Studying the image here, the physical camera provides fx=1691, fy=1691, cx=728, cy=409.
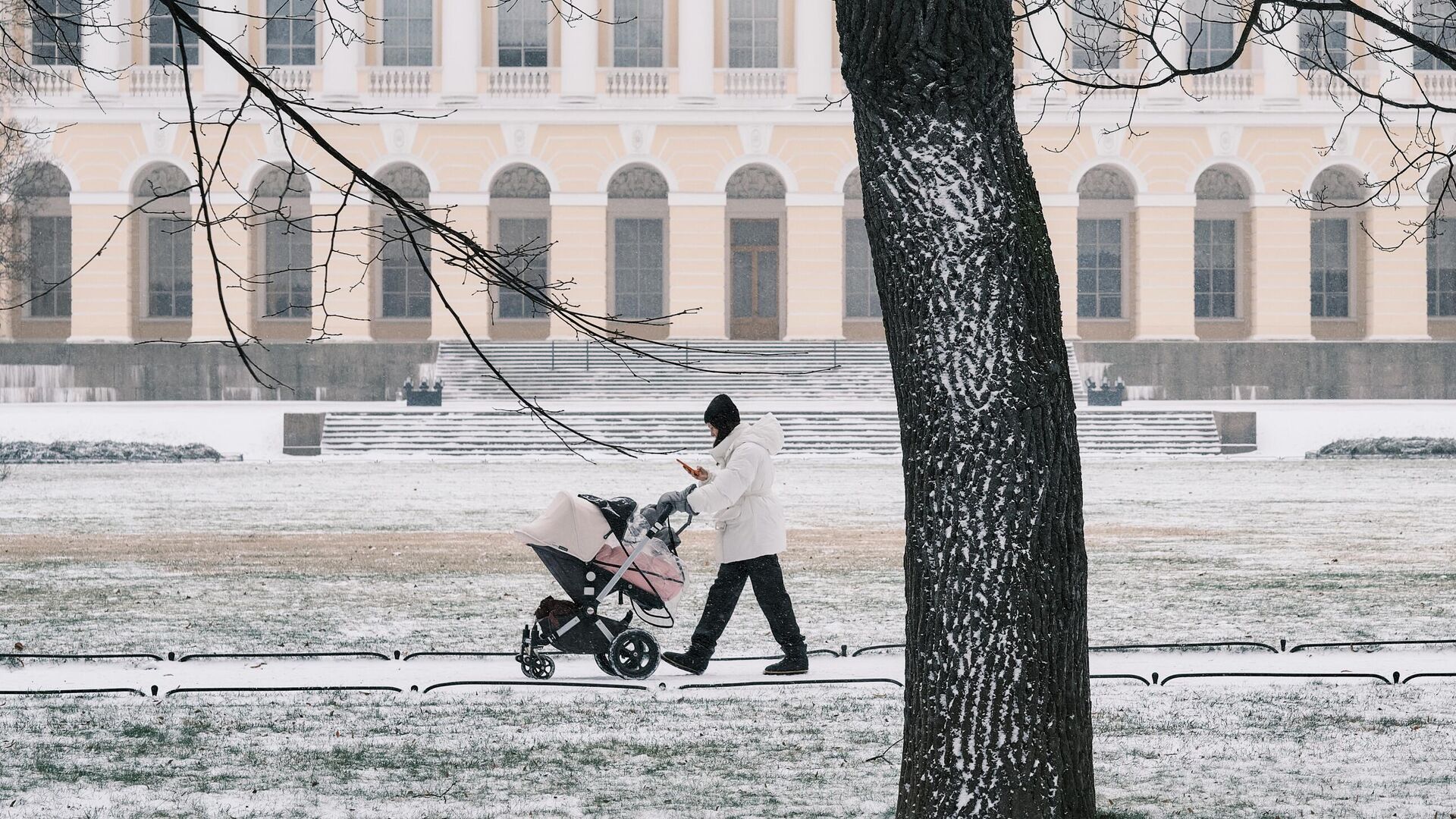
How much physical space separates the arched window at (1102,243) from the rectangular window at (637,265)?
37.7ft

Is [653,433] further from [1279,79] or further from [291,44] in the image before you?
[1279,79]

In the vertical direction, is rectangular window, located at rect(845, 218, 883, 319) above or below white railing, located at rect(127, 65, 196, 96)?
below

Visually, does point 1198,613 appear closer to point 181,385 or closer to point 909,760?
point 909,760

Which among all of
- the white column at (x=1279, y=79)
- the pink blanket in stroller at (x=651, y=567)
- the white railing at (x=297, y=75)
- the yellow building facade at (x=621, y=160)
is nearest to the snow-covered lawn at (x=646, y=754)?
the pink blanket in stroller at (x=651, y=567)

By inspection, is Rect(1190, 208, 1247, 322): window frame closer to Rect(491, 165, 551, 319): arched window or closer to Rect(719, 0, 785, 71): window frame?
Rect(719, 0, 785, 71): window frame

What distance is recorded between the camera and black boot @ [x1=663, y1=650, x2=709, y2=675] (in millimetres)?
8180

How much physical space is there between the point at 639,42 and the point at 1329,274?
1980cm

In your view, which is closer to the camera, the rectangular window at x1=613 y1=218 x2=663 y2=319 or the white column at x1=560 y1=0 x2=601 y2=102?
the white column at x1=560 y1=0 x2=601 y2=102

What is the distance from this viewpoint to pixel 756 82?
44.8m

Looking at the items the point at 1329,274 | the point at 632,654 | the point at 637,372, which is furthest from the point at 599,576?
the point at 1329,274

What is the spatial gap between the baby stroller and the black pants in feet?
0.58

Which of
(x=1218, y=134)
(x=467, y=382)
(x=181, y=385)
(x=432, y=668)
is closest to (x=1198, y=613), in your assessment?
(x=432, y=668)

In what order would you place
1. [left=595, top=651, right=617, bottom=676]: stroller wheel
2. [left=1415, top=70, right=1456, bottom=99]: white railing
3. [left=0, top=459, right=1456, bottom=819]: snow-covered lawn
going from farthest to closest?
1. [left=1415, top=70, right=1456, bottom=99]: white railing
2. [left=595, top=651, right=617, bottom=676]: stroller wheel
3. [left=0, top=459, right=1456, bottom=819]: snow-covered lawn

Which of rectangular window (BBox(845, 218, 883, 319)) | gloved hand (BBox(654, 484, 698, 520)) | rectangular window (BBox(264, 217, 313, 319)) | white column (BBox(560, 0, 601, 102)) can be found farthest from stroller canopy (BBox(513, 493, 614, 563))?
rectangular window (BBox(845, 218, 883, 319))
